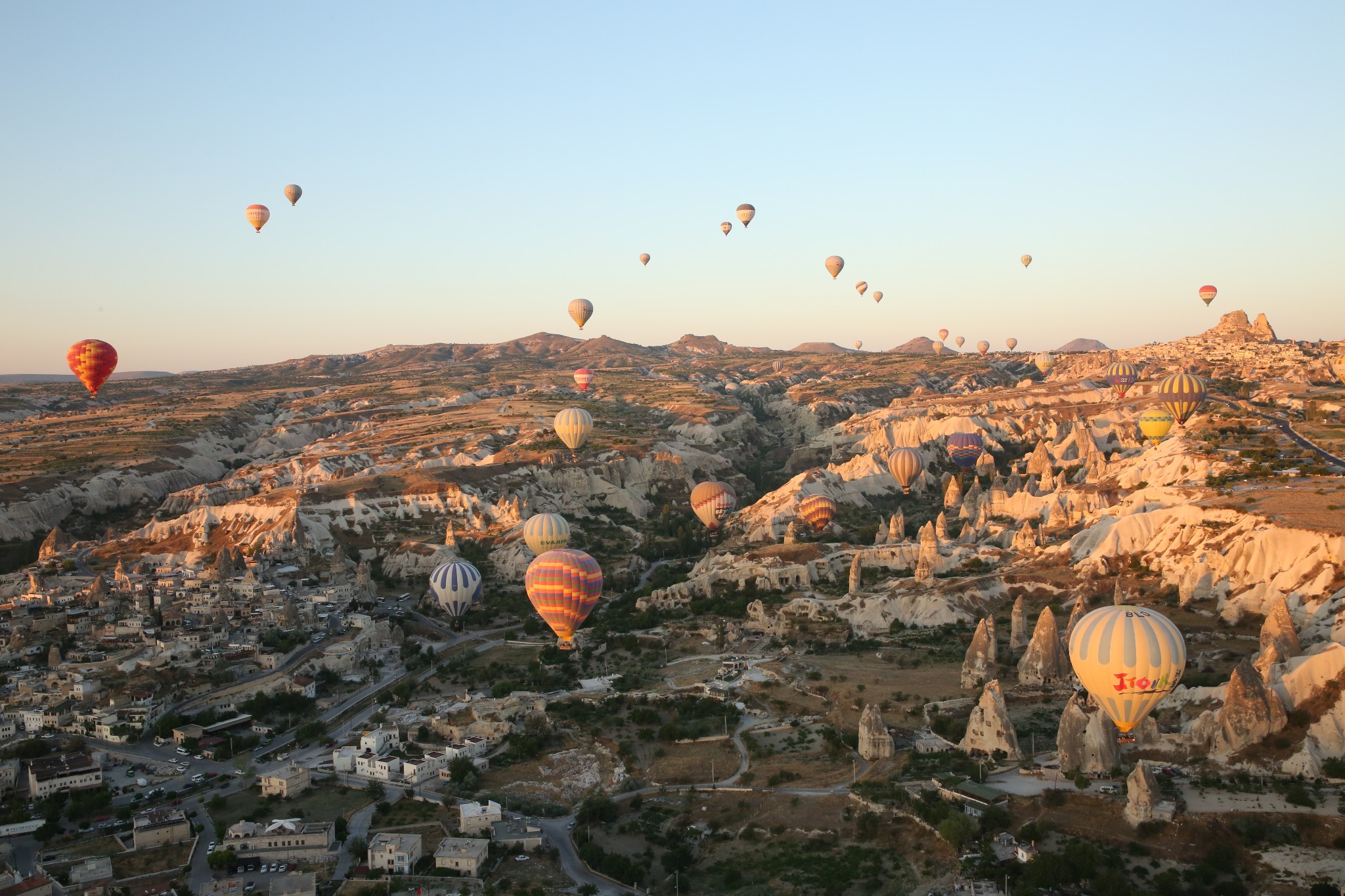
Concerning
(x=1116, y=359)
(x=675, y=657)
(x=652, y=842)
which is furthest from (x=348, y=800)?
(x=1116, y=359)

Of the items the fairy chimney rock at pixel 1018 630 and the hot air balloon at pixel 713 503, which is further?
the hot air balloon at pixel 713 503

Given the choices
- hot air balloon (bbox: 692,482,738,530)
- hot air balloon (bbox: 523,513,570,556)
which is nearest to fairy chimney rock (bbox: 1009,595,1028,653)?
hot air balloon (bbox: 523,513,570,556)

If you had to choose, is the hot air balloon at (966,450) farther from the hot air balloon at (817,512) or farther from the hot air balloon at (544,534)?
the hot air balloon at (544,534)

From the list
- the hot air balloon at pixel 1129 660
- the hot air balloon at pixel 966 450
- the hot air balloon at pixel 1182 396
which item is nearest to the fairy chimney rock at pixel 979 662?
the hot air balloon at pixel 1129 660

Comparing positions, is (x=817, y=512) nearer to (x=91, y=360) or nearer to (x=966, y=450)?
(x=966, y=450)

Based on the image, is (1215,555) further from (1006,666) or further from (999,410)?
(999,410)
